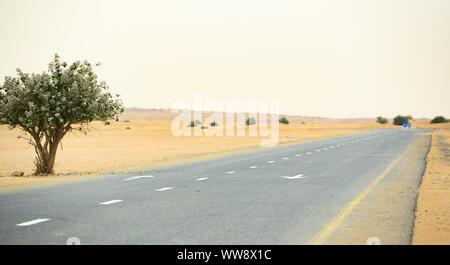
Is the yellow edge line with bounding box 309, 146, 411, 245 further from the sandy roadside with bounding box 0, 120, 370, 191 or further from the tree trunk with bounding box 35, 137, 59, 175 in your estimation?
the tree trunk with bounding box 35, 137, 59, 175

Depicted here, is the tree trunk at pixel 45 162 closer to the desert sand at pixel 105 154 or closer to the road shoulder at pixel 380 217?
the desert sand at pixel 105 154

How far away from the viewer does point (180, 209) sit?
9445mm

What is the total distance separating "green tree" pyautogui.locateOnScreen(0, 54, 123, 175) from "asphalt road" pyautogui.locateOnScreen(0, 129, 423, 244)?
325 centimetres

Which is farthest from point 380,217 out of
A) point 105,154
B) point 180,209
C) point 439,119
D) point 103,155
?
point 439,119

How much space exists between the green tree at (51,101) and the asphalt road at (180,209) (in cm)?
325

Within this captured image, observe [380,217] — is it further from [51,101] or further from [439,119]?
[439,119]

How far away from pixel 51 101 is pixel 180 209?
9.58 m

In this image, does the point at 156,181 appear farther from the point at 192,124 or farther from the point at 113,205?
the point at 192,124

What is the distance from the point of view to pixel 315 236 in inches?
279

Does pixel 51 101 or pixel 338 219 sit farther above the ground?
pixel 51 101

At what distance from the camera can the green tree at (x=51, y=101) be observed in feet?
55.6

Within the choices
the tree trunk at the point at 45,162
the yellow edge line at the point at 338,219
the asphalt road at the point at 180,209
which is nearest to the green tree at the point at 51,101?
the tree trunk at the point at 45,162
